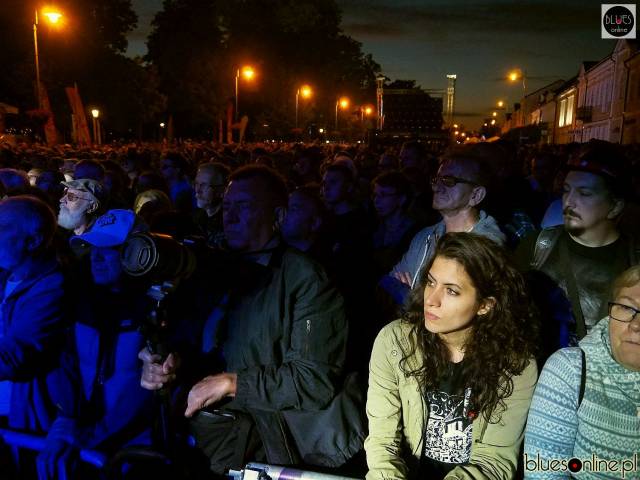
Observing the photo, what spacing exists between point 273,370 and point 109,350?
82cm

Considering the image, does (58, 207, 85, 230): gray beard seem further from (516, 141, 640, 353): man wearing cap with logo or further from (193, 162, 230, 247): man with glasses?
(516, 141, 640, 353): man wearing cap with logo

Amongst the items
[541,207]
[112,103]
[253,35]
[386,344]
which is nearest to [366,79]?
[253,35]

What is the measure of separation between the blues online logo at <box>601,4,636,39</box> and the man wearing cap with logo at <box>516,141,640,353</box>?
33.8ft

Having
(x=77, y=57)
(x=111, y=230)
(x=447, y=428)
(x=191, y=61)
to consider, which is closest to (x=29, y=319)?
(x=111, y=230)

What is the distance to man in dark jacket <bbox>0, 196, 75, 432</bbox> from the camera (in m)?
Result: 2.70

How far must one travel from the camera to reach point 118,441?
2.74 metres

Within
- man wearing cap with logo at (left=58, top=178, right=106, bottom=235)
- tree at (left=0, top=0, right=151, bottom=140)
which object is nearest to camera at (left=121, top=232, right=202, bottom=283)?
man wearing cap with logo at (left=58, top=178, right=106, bottom=235)

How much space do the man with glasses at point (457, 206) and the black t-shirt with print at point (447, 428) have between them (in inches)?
46.4

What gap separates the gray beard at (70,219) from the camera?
4254 mm

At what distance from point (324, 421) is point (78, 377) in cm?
127

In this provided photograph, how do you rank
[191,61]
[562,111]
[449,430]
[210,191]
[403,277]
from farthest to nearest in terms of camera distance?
1. [562,111]
2. [191,61]
3. [210,191]
4. [403,277]
5. [449,430]

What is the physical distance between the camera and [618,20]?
1420 cm

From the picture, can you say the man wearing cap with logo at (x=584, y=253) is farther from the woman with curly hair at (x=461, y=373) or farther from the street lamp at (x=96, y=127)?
the street lamp at (x=96, y=127)

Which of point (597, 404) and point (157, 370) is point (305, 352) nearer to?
point (157, 370)
